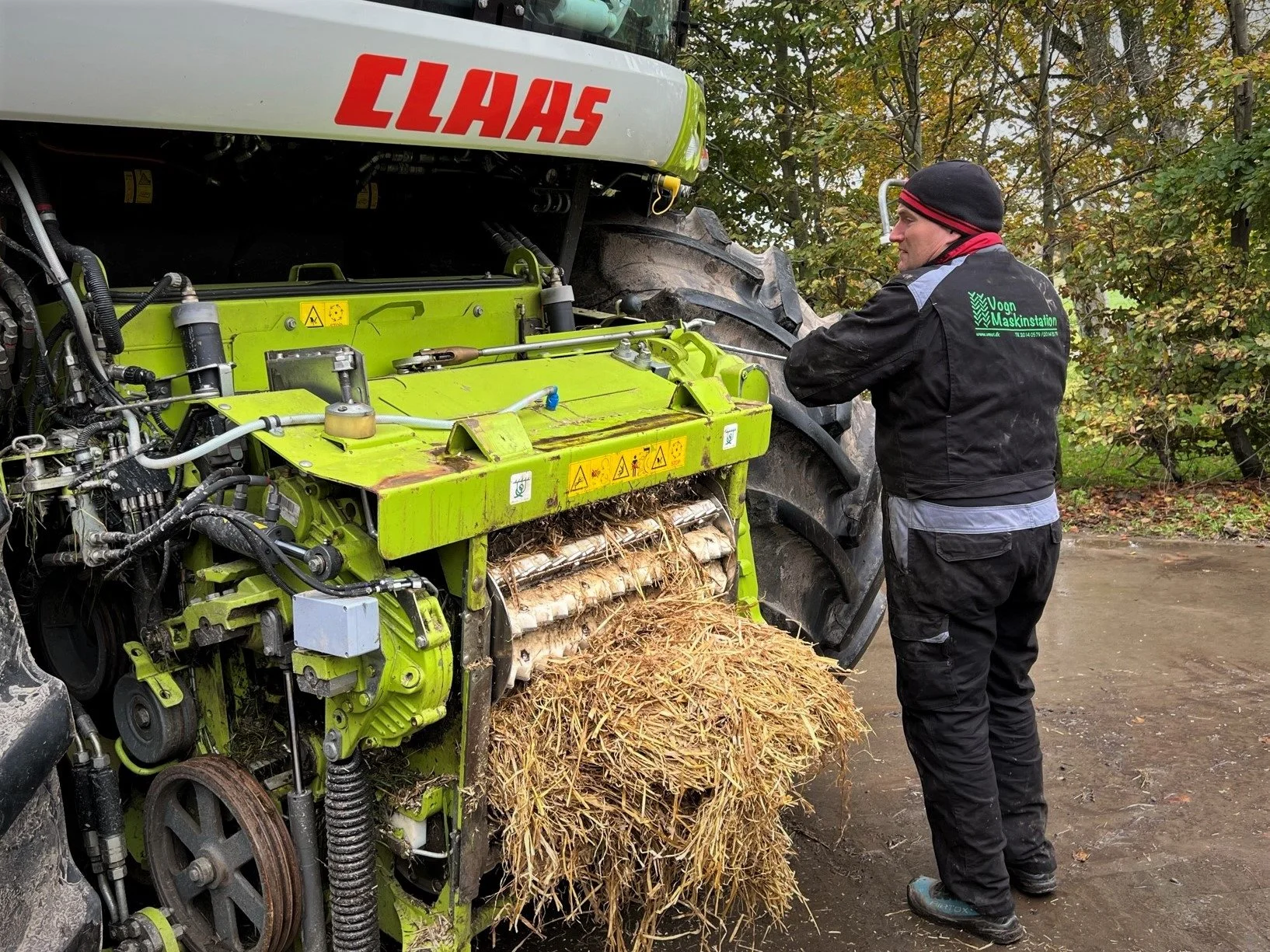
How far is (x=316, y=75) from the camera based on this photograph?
86.7 inches

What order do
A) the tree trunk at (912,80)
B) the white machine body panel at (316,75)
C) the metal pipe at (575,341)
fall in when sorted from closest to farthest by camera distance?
the white machine body panel at (316,75), the metal pipe at (575,341), the tree trunk at (912,80)

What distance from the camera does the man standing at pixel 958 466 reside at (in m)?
2.75

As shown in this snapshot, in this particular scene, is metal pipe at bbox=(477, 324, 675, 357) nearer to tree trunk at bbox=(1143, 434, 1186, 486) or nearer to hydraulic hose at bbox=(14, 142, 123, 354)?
hydraulic hose at bbox=(14, 142, 123, 354)

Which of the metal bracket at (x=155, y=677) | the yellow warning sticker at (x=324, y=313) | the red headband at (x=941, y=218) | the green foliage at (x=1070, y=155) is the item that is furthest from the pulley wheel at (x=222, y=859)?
the green foliage at (x=1070, y=155)

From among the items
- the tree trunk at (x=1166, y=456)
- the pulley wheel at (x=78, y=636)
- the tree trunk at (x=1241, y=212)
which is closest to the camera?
the pulley wheel at (x=78, y=636)

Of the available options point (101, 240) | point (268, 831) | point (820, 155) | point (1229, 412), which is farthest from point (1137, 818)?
point (820, 155)

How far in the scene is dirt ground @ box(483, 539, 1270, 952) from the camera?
281 centimetres

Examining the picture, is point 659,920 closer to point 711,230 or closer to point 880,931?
point 880,931

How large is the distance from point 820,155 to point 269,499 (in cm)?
686

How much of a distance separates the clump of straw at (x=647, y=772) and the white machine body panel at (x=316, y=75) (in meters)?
1.10

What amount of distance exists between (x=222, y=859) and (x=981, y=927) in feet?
5.79

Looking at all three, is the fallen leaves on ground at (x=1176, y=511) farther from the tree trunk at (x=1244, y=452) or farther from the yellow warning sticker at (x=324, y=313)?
the yellow warning sticker at (x=324, y=313)

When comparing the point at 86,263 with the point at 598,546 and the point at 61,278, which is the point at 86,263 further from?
the point at 598,546

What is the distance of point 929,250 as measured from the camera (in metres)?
2.88
